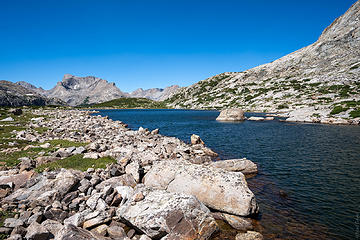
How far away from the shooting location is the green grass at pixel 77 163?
1802 centimetres

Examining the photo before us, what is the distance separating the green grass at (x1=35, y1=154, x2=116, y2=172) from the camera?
18.0 m

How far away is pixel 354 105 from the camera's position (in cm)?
7231

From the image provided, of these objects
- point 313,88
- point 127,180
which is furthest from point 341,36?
point 127,180

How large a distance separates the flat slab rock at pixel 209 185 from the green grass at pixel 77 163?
6418mm

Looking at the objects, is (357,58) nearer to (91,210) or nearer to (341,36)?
(341,36)

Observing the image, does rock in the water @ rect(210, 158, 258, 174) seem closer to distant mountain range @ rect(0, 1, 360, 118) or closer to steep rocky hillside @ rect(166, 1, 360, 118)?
distant mountain range @ rect(0, 1, 360, 118)

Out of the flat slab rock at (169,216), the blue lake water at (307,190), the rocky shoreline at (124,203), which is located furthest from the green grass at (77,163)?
the blue lake water at (307,190)

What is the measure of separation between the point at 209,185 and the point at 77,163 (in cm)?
1396

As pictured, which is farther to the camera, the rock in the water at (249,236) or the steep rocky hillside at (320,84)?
the steep rocky hillside at (320,84)

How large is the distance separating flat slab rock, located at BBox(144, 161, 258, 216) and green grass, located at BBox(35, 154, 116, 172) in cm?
642

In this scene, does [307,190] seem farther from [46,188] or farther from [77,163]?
[77,163]

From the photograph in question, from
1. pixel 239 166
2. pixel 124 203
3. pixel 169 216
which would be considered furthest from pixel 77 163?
pixel 239 166

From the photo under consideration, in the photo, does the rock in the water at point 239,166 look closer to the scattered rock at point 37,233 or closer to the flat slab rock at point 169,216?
the flat slab rock at point 169,216

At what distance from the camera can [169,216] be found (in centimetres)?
1039
